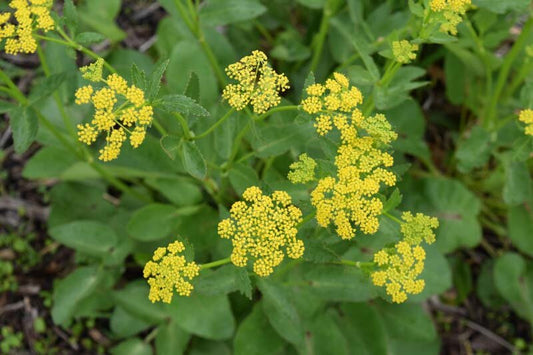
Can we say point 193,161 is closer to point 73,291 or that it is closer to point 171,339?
point 171,339

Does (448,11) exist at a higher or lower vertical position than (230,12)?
higher

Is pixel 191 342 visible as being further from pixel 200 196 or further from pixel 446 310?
pixel 446 310

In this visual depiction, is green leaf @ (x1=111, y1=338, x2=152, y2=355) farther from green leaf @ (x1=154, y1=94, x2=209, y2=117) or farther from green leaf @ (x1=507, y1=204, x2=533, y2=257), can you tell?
green leaf @ (x1=507, y1=204, x2=533, y2=257)

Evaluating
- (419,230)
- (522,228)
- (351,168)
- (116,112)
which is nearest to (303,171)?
(351,168)

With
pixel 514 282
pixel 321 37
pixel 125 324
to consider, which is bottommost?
pixel 514 282

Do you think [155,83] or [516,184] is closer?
[155,83]

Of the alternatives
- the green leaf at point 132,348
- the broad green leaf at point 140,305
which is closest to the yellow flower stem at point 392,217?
the broad green leaf at point 140,305
